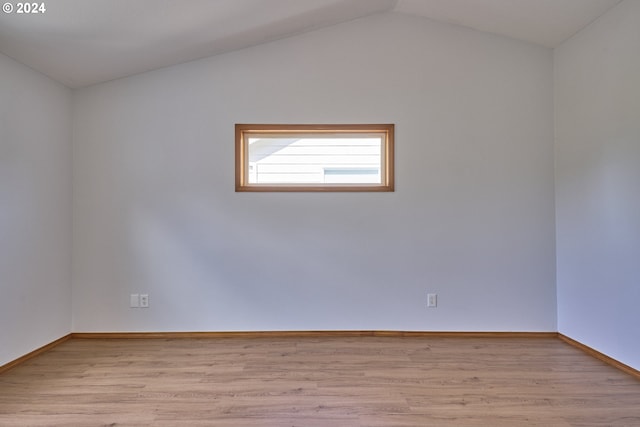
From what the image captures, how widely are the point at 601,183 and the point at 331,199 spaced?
203 centimetres

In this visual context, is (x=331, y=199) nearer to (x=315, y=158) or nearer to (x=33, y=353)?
(x=315, y=158)

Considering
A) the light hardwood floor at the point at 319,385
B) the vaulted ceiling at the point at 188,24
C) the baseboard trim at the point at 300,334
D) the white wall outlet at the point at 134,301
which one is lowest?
the light hardwood floor at the point at 319,385

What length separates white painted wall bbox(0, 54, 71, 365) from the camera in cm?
235

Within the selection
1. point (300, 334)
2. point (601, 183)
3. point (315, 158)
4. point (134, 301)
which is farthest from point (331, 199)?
point (601, 183)

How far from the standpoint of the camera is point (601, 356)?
2484 millimetres

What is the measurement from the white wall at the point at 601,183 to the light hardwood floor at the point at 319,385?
34 cm

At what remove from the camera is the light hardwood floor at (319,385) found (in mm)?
1780

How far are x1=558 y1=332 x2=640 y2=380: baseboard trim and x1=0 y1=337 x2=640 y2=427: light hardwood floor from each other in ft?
0.17

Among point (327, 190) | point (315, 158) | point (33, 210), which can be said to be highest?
point (315, 158)

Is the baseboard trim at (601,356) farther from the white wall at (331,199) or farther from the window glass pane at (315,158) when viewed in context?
the window glass pane at (315,158)

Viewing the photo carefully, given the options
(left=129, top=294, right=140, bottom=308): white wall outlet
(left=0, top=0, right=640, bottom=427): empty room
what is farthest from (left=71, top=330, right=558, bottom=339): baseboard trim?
(left=129, top=294, right=140, bottom=308): white wall outlet

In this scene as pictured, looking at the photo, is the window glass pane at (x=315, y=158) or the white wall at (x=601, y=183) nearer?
the white wall at (x=601, y=183)

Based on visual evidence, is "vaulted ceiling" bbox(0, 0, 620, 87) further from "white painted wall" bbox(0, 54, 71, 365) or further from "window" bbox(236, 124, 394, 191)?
"window" bbox(236, 124, 394, 191)

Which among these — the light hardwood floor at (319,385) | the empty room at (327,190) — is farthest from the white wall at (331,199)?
the light hardwood floor at (319,385)
